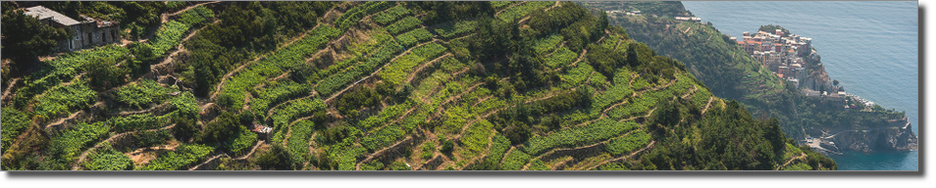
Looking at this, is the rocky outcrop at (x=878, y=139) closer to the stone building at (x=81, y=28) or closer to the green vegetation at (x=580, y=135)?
the green vegetation at (x=580, y=135)

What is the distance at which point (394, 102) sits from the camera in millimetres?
39812

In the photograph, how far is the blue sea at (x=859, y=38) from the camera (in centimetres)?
9219

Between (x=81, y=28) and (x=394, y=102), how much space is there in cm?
1688

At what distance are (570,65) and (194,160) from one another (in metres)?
30.7

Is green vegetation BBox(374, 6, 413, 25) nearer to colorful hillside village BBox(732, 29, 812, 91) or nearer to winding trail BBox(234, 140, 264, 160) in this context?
winding trail BBox(234, 140, 264, 160)

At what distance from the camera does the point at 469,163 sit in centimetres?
3772

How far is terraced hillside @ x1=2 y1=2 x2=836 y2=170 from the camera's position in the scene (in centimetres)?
2883

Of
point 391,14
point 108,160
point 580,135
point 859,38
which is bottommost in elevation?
point 859,38

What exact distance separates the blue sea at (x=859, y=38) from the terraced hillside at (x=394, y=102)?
40970 millimetres

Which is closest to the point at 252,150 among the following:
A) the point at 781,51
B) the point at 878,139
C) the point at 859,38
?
the point at 878,139

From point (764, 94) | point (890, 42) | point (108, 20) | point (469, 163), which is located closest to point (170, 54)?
point (108, 20)

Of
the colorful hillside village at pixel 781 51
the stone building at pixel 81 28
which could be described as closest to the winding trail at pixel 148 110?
the stone building at pixel 81 28

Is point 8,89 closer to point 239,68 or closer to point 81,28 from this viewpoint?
point 81,28

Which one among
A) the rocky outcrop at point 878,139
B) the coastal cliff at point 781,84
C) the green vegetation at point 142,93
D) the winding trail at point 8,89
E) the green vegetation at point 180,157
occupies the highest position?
the winding trail at point 8,89
